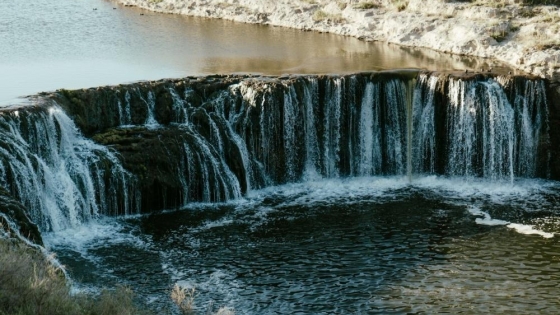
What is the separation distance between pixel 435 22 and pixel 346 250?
14454 mm

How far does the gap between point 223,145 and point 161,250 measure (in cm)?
496

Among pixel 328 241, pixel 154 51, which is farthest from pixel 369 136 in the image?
pixel 154 51

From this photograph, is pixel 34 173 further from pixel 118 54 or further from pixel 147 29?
pixel 147 29

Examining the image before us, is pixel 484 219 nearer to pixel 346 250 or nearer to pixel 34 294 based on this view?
pixel 346 250

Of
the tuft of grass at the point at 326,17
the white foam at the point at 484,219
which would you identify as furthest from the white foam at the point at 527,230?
the tuft of grass at the point at 326,17

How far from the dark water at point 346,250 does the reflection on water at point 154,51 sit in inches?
204

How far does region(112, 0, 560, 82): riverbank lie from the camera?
28188mm

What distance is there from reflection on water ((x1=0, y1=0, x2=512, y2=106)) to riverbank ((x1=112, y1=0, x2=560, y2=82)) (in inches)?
26.7

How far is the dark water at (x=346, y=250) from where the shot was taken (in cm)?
1800

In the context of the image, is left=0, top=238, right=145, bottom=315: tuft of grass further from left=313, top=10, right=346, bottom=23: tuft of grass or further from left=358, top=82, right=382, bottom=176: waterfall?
left=313, top=10, right=346, bottom=23: tuft of grass

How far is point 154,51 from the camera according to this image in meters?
32.4

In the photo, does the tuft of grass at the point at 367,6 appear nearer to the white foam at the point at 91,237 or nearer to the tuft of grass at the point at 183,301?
the white foam at the point at 91,237

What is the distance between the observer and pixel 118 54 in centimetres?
3195

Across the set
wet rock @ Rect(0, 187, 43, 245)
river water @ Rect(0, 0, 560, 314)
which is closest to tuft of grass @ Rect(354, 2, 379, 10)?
river water @ Rect(0, 0, 560, 314)
